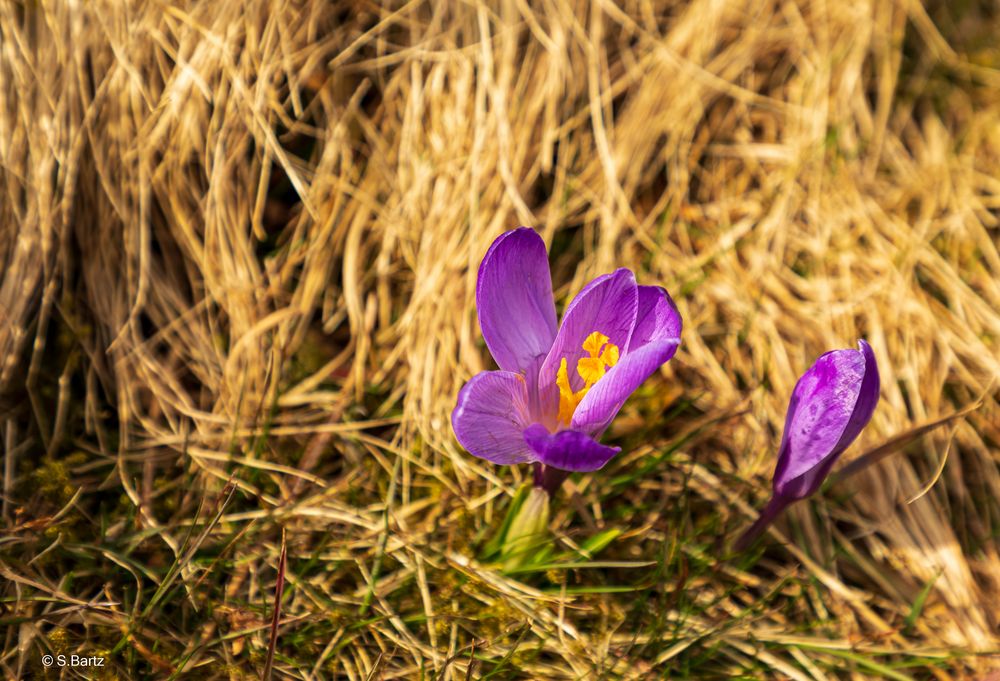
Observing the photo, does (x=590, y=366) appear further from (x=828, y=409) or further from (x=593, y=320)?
(x=828, y=409)

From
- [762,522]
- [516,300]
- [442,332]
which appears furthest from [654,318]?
[442,332]

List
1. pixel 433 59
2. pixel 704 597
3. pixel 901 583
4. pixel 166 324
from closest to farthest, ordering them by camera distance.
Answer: pixel 704 597, pixel 901 583, pixel 166 324, pixel 433 59

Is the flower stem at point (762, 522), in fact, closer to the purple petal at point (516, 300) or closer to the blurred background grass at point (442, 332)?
the blurred background grass at point (442, 332)

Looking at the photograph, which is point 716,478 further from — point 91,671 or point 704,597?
point 91,671

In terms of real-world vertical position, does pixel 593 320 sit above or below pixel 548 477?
above

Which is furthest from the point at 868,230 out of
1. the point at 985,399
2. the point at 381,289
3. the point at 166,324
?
the point at 166,324

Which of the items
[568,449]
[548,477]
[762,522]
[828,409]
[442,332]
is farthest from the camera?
[442,332]

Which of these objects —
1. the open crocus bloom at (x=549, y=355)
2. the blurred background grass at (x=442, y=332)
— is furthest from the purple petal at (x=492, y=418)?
the blurred background grass at (x=442, y=332)
